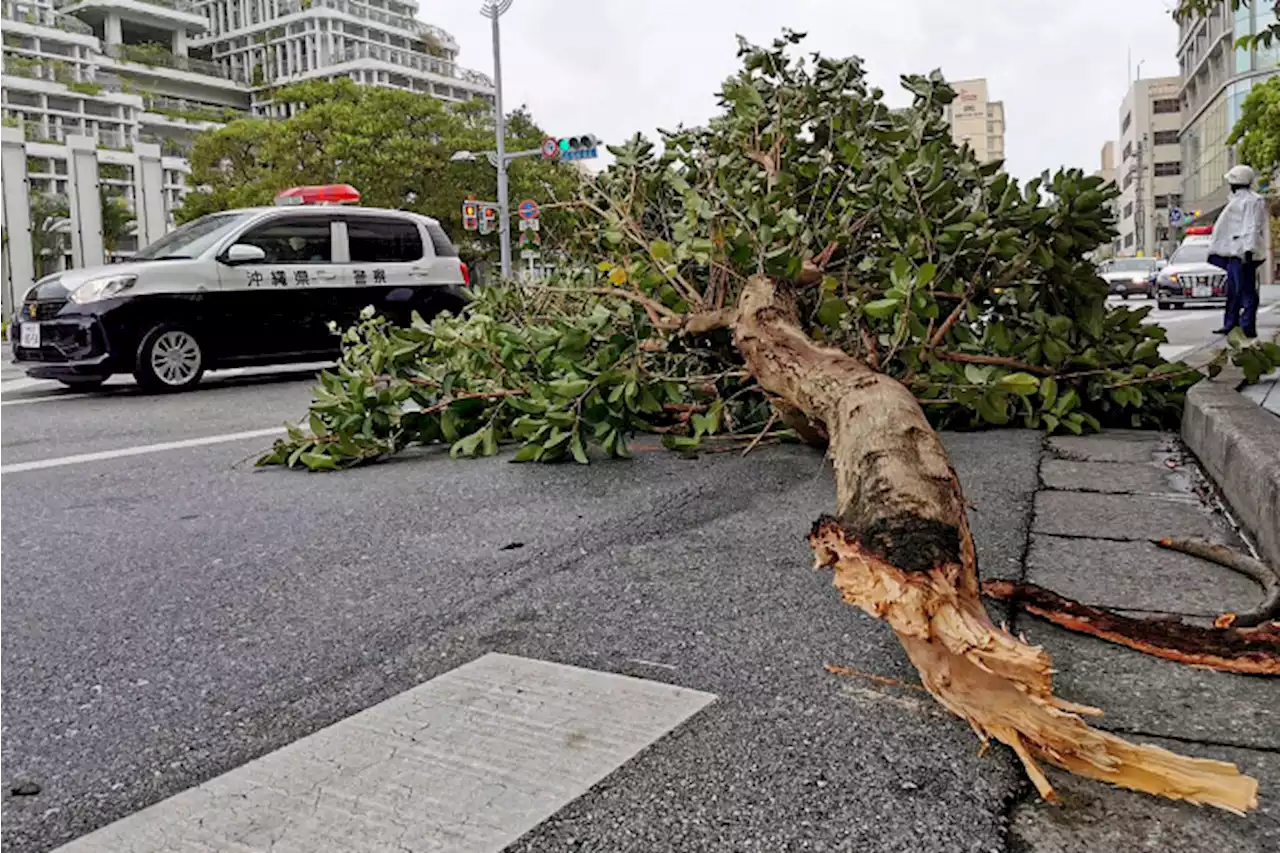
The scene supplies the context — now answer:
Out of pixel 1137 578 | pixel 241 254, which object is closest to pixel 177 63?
pixel 241 254

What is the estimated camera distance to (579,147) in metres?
27.7

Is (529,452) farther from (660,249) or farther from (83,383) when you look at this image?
(83,383)

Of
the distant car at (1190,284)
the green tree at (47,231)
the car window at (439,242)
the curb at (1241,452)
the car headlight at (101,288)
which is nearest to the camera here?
the curb at (1241,452)

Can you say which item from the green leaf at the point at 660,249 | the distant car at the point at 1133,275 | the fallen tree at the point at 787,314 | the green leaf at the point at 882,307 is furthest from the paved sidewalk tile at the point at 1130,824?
the distant car at the point at 1133,275

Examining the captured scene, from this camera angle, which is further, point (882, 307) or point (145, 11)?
point (145, 11)

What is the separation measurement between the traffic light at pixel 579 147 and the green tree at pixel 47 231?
27025 mm

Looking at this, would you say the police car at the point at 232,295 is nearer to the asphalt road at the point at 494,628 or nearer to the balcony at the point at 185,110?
the asphalt road at the point at 494,628

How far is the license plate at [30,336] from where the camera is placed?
9.45 m

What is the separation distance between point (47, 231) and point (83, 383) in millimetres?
42438

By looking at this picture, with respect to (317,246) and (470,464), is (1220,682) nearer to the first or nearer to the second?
(470,464)

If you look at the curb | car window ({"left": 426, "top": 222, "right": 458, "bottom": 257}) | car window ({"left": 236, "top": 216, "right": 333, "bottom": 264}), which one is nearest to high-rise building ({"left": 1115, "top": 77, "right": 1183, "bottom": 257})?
car window ({"left": 426, "top": 222, "right": 458, "bottom": 257})

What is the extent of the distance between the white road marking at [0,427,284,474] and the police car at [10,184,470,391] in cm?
327

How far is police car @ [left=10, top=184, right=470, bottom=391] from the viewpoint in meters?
9.34

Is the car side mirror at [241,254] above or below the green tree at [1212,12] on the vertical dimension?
below
